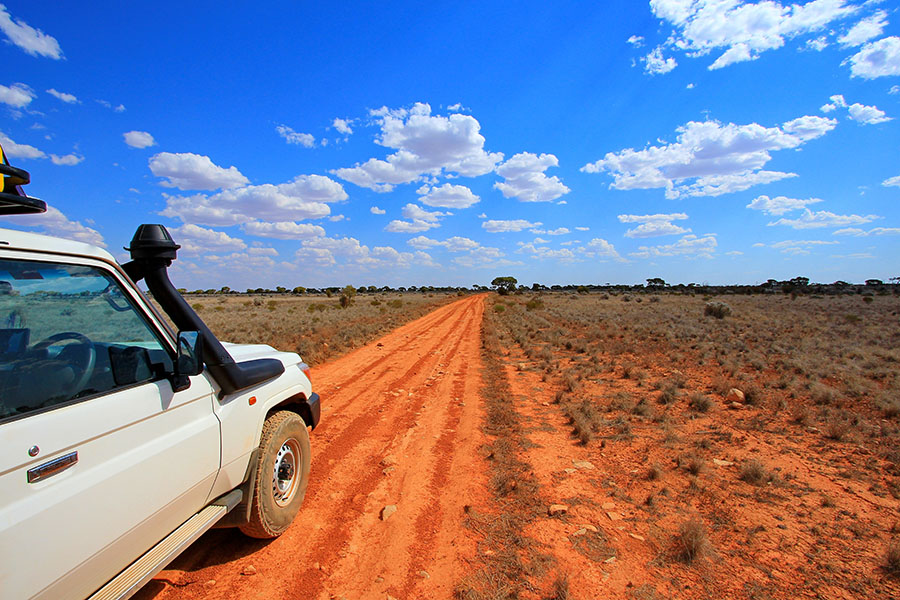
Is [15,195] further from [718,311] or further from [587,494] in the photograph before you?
[718,311]

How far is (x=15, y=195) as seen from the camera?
2152 millimetres

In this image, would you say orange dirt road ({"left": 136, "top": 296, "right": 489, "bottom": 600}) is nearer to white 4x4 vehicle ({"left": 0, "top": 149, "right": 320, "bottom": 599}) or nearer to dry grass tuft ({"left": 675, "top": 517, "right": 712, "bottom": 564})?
white 4x4 vehicle ({"left": 0, "top": 149, "right": 320, "bottom": 599})

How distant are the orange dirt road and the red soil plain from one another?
20 millimetres

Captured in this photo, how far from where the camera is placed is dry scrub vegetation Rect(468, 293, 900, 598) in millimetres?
3309

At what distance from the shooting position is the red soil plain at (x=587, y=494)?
320 centimetres

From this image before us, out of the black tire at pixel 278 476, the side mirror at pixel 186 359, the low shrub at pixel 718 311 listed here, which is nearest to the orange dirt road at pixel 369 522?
the black tire at pixel 278 476

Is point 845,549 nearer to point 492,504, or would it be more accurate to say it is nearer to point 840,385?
point 492,504

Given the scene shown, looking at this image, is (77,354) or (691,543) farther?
(691,543)

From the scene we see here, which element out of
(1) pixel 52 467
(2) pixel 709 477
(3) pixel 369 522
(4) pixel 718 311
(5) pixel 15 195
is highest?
(5) pixel 15 195

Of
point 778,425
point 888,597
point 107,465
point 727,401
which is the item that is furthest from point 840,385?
point 107,465

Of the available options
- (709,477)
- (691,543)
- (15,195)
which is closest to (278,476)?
(15,195)

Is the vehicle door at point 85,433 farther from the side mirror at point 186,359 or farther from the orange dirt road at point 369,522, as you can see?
the orange dirt road at point 369,522

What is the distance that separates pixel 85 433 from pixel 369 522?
2.71 metres

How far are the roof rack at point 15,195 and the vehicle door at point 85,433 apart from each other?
0.41 metres
